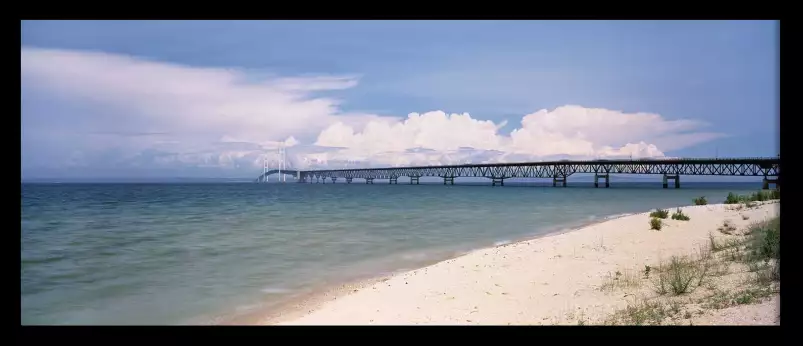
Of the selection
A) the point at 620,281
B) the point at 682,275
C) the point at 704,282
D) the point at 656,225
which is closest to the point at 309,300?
the point at 620,281

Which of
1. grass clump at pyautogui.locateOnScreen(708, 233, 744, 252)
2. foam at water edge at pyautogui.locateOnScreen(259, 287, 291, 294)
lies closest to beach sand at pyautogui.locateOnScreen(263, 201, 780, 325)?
grass clump at pyautogui.locateOnScreen(708, 233, 744, 252)

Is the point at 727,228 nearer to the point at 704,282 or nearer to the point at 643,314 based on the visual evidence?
the point at 704,282

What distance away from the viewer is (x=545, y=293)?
8.14 metres

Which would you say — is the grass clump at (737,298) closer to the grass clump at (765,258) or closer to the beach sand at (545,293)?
the beach sand at (545,293)

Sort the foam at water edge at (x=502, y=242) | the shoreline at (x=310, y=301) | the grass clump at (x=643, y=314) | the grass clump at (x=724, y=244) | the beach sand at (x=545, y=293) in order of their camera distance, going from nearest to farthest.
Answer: the grass clump at (x=643, y=314)
the beach sand at (x=545, y=293)
the shoreline at (x=310, y=301)
the grass clump at (x=724, y=244)
the foam at water edge at (x=502, y=242)

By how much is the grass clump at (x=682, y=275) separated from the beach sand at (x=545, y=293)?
0.44 feet

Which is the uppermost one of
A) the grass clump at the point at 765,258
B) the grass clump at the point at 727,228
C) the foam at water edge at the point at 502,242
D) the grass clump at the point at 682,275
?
the grass clump at the point at 765,258

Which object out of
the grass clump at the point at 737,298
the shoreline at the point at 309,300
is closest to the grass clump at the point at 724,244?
the grass clump at the point at 737,298

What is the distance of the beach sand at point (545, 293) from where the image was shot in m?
→ 6.39

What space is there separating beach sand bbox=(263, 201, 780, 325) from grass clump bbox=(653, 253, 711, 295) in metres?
0.13
